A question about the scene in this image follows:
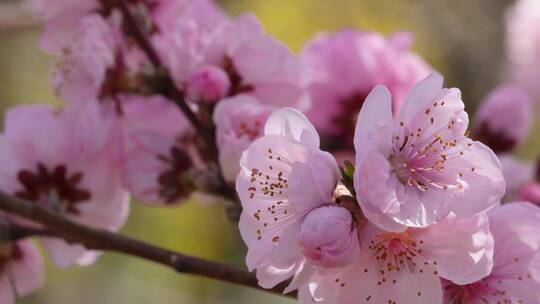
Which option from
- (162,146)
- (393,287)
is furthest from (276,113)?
(162,146)

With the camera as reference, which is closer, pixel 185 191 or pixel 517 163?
pixel 185 191

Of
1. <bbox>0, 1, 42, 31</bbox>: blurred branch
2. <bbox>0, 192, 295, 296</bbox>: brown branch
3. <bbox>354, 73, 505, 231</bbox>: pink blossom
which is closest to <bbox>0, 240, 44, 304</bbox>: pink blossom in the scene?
Answer: <bbox>0, 192, 295, 296</bbox>: brown branch

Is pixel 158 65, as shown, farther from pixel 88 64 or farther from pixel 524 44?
pixel 524 44

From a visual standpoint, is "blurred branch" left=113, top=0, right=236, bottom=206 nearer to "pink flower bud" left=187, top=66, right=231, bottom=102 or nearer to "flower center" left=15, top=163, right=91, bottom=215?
"pink flower bud" left=187, top=66, right=231, bottom=102

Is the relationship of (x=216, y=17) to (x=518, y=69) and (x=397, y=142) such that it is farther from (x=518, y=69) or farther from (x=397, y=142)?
(x=518, y=69)

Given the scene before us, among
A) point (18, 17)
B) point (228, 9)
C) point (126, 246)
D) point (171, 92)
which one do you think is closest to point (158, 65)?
point (171, 92)

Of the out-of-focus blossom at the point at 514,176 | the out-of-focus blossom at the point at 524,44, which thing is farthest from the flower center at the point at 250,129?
the out-of-focus blossom at the point at 524,44
